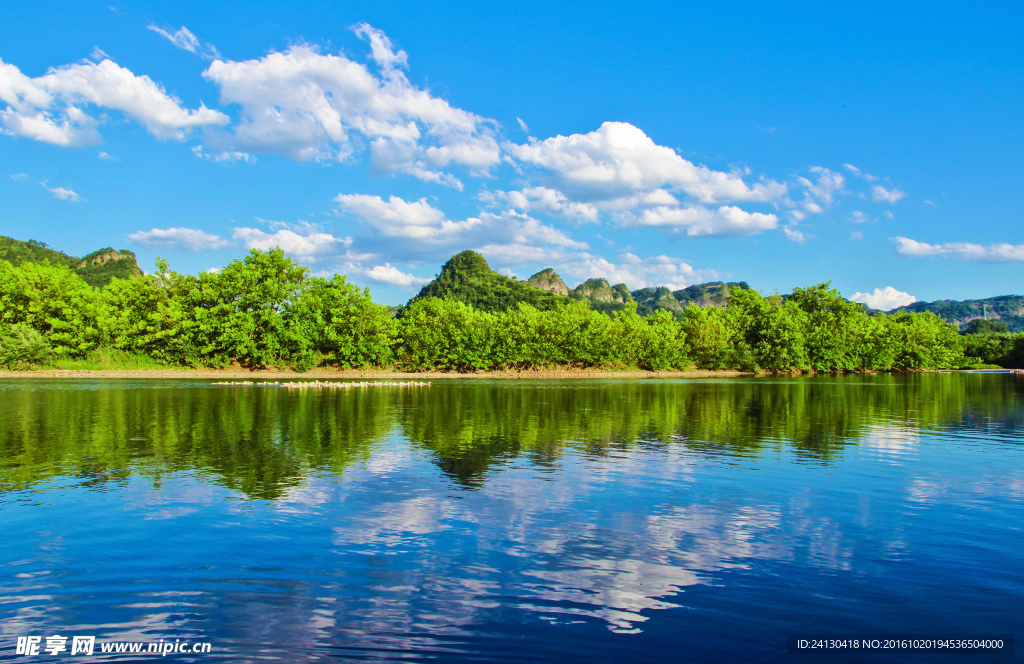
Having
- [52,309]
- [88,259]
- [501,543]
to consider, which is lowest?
[501,543]

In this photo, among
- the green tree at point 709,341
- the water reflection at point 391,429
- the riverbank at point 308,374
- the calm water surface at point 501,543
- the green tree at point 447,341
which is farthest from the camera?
the green tree at point 709,341

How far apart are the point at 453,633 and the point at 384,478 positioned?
953 centimetres

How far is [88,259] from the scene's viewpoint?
175750mm

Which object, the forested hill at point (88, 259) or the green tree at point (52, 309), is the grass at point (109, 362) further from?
the forested hill at point (88, 259)

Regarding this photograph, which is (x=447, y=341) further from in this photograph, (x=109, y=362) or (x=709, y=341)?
(x=709, y=341)

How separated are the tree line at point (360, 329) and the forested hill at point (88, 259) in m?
74.6

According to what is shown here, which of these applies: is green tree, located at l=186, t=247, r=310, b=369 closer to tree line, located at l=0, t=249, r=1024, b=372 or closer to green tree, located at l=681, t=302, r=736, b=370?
tree line, located at l=0, t=249, r=1024, b=372

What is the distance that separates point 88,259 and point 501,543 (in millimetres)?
210069

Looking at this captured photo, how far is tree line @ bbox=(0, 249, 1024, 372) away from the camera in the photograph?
78500 mm

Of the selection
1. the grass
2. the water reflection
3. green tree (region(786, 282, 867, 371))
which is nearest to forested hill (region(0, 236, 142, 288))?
the grass

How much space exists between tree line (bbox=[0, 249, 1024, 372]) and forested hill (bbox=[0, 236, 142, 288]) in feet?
245

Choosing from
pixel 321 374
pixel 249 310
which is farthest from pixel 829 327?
pixel 249 310

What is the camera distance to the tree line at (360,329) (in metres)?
78.5

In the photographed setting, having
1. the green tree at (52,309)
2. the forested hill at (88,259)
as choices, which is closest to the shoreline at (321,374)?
the green tree at (52,309)
